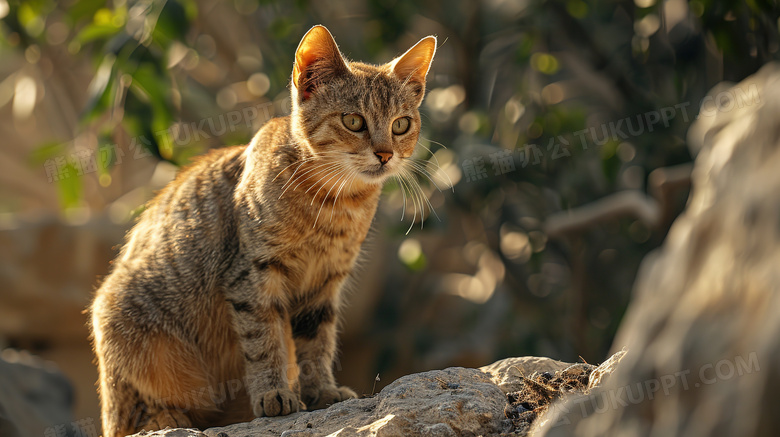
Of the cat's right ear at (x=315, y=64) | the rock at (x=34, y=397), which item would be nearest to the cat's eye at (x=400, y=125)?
the cat's right ear at (x=315, y=64)

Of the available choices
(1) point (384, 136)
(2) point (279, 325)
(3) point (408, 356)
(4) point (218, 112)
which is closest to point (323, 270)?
(2) point (279, 325)

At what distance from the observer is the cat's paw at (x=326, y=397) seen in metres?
3.24

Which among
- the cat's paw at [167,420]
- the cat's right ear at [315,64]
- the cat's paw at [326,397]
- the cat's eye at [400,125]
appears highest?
the cat's right ear at [315,64]

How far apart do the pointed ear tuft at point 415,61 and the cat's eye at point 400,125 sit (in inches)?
8.8

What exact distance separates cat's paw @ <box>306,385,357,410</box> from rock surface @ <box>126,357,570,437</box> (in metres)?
0.39

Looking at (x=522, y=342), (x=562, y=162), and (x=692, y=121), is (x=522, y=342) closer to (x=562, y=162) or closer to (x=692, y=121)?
(x=562, y=162)

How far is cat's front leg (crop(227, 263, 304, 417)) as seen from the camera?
3053mm

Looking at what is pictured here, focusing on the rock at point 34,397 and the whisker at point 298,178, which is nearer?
the whisker at point 298,178

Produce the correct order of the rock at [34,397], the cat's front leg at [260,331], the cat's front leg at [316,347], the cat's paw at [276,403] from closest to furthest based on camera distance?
the cat's paw at [276,403], the cat's front leg at [260,331], the cat's front leg at [316,347], the rock at [34,397]

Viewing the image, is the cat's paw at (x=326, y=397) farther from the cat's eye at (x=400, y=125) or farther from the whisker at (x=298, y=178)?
the cat's eye at (x=400, y=125)

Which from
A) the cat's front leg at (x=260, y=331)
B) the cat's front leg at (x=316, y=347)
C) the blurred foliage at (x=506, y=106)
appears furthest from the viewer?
the blurred foliage at (x=506, y=106)

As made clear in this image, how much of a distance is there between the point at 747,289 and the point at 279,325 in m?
2.26

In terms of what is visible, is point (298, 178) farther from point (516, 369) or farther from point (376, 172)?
point (516, 369)

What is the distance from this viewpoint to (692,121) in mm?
6168
